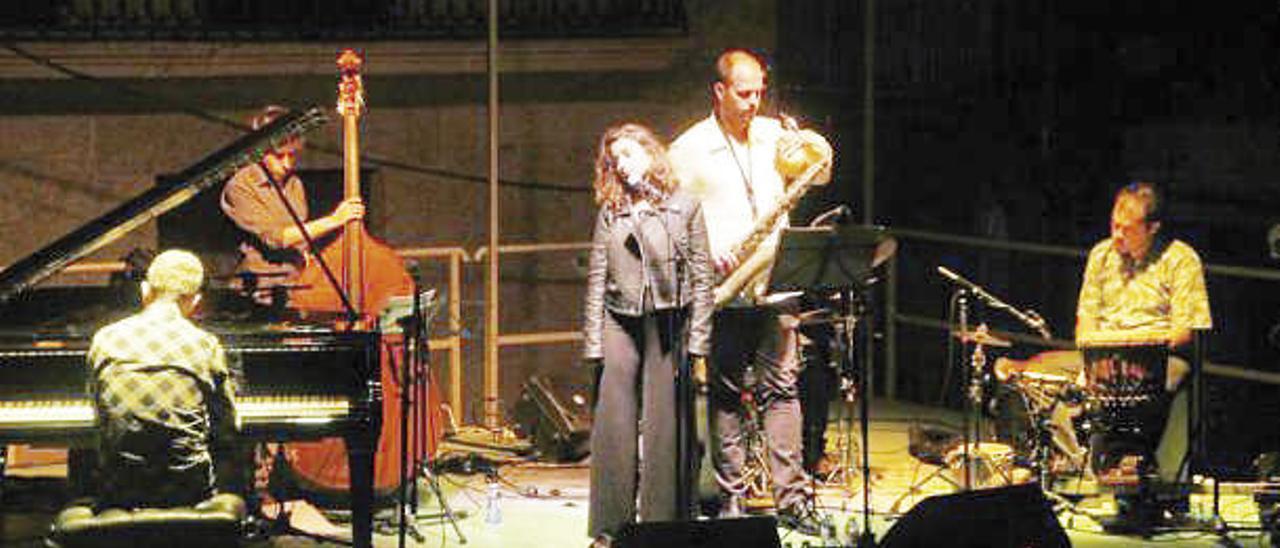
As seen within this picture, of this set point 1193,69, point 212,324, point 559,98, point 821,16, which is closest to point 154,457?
point 212,324

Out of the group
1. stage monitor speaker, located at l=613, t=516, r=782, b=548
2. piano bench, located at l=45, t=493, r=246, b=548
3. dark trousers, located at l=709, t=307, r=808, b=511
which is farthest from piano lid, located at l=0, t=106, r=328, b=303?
stage monitor speaker, located at l=613, t=516, r=782, b=548

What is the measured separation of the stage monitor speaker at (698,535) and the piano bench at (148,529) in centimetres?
184

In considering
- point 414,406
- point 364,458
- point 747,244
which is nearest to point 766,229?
point 747,244

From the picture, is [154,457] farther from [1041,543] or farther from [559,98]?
[559,98]

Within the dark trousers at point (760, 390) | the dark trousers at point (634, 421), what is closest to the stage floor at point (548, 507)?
the dark trousers at point (760, 390)

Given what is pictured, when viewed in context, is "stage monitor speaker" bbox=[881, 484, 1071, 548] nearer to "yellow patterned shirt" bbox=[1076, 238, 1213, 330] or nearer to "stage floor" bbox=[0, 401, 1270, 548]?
"stage floor" bbox=[0, 401, 1270, 548]

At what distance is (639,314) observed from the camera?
10.4 m

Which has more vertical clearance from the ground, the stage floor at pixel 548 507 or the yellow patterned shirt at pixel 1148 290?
the yellow patterned shirt at pixel 1148 290

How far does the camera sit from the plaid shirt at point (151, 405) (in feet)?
30.6

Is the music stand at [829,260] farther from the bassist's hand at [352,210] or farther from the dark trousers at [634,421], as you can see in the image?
the bassist's hand at [352,210]

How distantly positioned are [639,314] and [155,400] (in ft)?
7.50

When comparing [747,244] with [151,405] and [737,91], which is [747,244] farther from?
[151,405]

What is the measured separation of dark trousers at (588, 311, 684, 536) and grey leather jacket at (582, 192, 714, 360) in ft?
0.23

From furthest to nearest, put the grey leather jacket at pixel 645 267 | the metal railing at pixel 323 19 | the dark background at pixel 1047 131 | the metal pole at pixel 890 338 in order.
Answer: the dark background at pixel 1047 131 < the metal pole at pixel 890 338 < the metal railing at pixel 323 19 < the grey leather jacket at pixel 645 267
